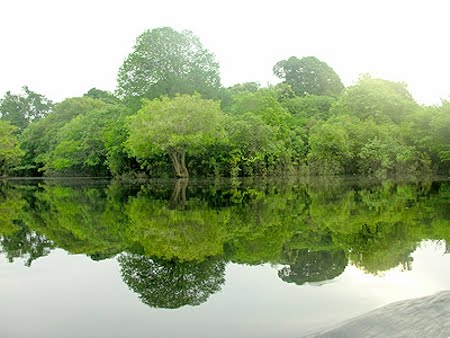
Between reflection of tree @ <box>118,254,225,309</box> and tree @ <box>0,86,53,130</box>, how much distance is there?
76.8 metres

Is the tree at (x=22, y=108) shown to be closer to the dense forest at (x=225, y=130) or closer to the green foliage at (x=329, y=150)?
the dense forest at (x=225, y=130)

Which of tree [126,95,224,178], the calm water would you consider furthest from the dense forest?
the calm water

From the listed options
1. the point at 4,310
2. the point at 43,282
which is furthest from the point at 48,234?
the point at 4,310

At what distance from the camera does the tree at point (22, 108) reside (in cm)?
7700

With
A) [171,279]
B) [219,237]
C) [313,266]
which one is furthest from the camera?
[219,237]

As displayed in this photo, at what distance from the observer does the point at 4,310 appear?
456cm

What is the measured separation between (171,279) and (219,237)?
2833 mm

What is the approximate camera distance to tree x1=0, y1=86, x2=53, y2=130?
77.0m

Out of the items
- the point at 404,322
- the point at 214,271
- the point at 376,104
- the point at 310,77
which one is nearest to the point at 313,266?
the point at 214,271

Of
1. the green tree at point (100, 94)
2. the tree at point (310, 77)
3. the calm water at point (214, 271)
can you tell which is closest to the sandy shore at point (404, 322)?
the calm water at point (214, 271)

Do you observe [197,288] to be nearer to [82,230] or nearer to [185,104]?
[82,230]

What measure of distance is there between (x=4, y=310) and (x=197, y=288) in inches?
71.5

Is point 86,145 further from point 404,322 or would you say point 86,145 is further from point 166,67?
point 404,322

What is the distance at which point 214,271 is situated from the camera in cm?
580
